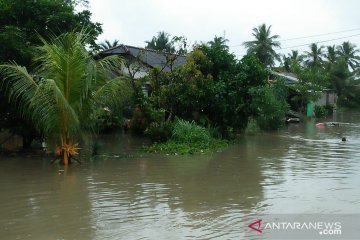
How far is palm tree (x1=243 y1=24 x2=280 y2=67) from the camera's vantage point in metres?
44.2

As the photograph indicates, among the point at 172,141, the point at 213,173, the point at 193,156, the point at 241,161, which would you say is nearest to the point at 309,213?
the point at 213,173

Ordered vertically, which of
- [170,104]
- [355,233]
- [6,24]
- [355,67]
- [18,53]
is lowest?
[355,233]

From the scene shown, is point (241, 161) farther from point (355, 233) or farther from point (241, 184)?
point (355, 233)

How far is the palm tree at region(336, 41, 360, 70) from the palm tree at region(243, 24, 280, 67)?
1262 centimetres

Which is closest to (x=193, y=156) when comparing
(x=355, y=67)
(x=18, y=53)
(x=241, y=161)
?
(x=241, y=161)

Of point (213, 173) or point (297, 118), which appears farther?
point (297, 118)

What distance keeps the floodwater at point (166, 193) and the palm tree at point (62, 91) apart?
904mm

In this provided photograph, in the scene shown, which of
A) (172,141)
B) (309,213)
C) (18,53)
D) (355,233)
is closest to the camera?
(355,233)

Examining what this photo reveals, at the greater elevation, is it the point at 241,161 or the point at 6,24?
the point at 6,24

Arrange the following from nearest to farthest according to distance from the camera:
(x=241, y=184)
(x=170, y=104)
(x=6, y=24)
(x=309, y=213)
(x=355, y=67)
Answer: (x=309, y=213), (x=241, y=184), (x=6, y=24), (x=170, y=104), (x=355, y=67)

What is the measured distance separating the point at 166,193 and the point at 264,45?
3826cm

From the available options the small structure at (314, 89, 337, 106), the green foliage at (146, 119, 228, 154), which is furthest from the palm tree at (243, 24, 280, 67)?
the green foliage at (146, 119, 228, 154)

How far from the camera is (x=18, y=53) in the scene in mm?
→ 11781

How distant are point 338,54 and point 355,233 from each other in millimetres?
51049
